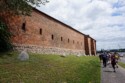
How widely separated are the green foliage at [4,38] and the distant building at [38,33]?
121cm

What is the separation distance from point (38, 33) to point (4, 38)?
868 cm

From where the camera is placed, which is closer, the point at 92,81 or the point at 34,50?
the point at 92,81

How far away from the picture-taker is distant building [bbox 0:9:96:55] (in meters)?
24.5

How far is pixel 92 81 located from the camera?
13.9 metres

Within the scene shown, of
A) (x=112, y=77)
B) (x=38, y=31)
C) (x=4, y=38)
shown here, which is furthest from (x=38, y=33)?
(x=112, y=77)

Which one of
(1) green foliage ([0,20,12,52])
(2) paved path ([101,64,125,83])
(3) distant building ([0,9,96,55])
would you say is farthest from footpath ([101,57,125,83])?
(3) distant building ([0,9,96,55])

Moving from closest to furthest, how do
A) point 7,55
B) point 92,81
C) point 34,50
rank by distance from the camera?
point 92,81
point 7,55
point 34,50

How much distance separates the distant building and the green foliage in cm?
121

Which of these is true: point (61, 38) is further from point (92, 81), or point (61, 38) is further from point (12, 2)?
point (92, 81)

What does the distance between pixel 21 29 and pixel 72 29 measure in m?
25.3

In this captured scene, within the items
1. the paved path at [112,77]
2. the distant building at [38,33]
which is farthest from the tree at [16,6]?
the paved path at [112,77]

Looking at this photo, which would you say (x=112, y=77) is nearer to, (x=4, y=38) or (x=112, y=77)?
(x=112, y=77)

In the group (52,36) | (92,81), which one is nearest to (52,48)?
(52,36)

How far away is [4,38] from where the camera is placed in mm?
21703
